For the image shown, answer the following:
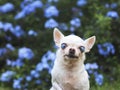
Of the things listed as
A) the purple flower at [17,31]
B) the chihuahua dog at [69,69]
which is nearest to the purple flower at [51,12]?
the purple flower at [17,31]

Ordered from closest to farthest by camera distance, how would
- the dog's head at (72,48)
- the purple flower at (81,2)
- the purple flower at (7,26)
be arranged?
the dog's head at (72,48) → the purple flower at (81,2) → the purple flower at (7,26)

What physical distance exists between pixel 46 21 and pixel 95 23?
1.03m

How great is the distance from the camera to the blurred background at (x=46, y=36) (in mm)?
9945

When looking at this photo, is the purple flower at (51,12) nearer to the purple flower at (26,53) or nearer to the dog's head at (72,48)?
the purple flower at (26,53)

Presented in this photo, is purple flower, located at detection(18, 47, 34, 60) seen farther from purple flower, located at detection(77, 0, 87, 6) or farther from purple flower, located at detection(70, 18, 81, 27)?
purple flower, located at detection(77, 0, 87, 6)

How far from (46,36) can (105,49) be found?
1.20 m

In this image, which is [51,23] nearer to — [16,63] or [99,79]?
[16,63]

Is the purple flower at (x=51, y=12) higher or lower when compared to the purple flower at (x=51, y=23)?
higher

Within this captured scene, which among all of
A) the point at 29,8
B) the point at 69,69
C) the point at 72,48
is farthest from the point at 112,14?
the point at 72,48

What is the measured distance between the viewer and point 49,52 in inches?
388

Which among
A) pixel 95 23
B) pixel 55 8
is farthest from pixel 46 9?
pixel 95 23

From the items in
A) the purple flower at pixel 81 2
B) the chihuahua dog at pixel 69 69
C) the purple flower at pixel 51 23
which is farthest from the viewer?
the purple flower at pixel 81 2

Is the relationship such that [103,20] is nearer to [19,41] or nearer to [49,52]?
[49,52]

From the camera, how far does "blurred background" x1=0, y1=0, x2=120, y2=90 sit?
32.6 feet
